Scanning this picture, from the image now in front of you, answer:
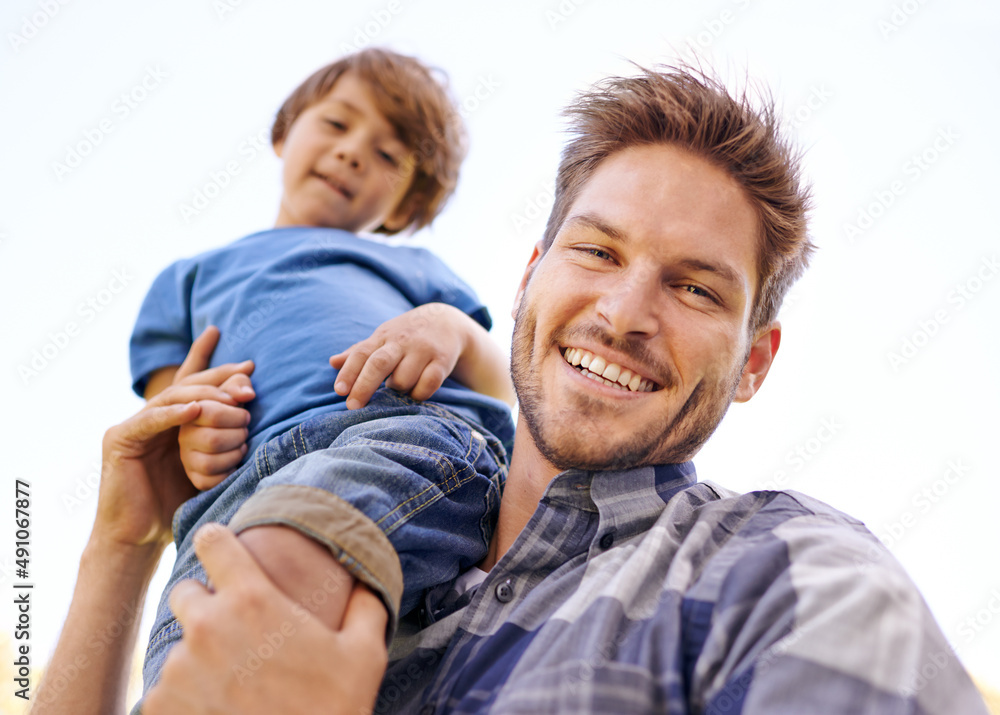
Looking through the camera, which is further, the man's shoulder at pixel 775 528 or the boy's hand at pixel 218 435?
the boy's hand at pixel 218 435

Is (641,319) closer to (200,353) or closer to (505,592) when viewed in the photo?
(505,592)

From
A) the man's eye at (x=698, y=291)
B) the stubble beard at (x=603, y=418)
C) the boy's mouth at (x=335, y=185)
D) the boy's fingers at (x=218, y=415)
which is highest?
the man's eye at (x=698, y=291)

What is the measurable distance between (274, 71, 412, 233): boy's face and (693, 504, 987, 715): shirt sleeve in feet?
5.18

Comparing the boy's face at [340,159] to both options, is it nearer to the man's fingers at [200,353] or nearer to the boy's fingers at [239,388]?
the man's fingers at [200,353]

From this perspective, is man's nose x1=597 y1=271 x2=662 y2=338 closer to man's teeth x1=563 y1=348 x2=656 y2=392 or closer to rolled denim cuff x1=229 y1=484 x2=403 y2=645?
man's teeth x1=563 y1=348 x2=656 y2=392

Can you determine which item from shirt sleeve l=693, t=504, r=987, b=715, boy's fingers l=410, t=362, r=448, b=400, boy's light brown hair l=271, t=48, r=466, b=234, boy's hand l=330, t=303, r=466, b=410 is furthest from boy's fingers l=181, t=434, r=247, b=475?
boy's light brown hair l=271, t=48, r=466, b=234

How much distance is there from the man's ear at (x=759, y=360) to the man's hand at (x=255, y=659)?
93 cm

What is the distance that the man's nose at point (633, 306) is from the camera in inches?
46.4

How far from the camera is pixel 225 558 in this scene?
0.85m

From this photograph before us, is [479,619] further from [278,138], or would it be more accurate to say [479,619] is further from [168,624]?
[278,138]

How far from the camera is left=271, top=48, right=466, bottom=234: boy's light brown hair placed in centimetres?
208

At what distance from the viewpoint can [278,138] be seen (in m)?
2.37

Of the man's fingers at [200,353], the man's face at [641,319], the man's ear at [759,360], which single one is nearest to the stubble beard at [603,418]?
the man's face at [641,319]

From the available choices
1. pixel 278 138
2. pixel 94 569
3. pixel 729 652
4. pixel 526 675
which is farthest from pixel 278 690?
pixel 278 138
